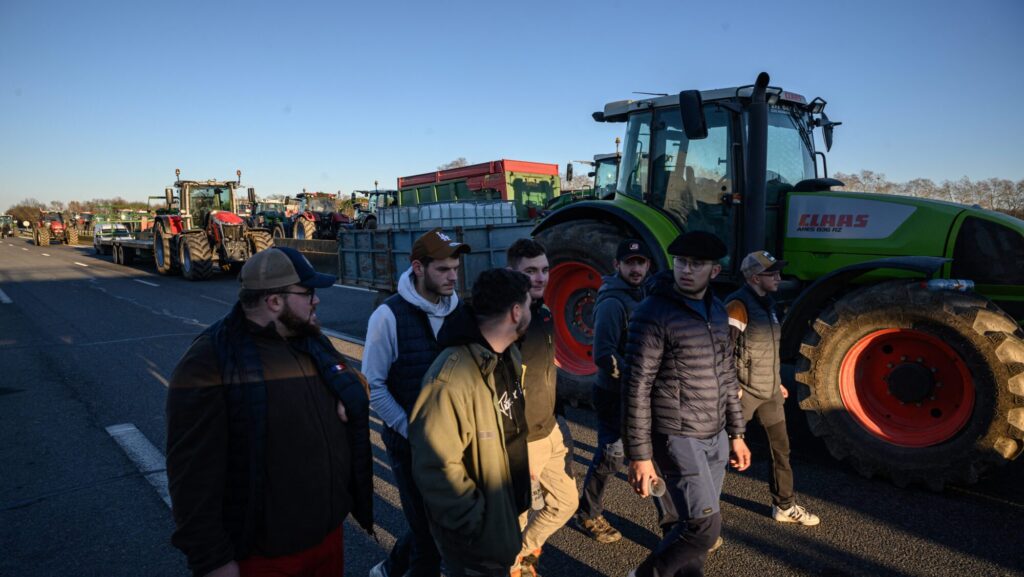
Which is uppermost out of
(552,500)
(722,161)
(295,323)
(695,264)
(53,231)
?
(722,161)

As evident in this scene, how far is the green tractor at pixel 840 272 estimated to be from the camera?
3.65 m

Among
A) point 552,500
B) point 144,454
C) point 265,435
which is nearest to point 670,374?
point 552,500

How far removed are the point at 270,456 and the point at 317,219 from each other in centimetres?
2229

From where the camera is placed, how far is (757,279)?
345 centimetres

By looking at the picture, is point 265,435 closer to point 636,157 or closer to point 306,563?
point 306,563

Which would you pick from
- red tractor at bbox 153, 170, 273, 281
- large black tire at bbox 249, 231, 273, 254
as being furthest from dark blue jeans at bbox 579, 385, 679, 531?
large black tire at bbox 249, 231, 273, 254

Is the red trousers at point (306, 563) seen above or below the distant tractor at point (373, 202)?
below

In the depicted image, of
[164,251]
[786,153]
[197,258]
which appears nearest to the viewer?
[786,153]

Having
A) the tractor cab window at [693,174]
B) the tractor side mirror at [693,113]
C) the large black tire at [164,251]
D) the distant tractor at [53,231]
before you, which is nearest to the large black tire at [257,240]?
the large black tire at [164,251]

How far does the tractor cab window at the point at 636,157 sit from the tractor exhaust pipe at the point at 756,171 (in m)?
1.11

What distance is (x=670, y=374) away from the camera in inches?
104

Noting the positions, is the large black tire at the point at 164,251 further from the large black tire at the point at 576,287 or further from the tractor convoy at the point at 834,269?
the large black tire at the point at 576,287

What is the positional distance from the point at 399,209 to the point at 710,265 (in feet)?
24.9

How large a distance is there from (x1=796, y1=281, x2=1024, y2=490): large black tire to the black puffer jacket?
1.86m
